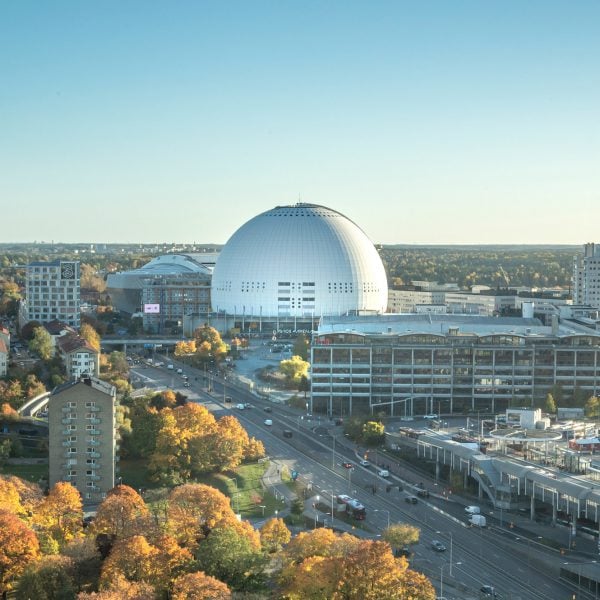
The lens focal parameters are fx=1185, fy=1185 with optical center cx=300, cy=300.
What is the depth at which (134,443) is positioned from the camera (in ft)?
153

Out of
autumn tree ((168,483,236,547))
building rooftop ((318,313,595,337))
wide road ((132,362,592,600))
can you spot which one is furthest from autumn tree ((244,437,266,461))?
building rooftop ((318,313,595,337))

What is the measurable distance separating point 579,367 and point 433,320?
53.6ft

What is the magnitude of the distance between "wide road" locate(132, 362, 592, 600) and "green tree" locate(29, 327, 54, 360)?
14651 millimetres

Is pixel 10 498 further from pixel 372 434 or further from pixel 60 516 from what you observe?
pixel 372 434

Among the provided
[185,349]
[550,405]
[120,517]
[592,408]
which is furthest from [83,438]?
[185,349]

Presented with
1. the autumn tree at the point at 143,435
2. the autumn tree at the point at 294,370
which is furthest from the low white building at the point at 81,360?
the autumn tree at the point at 143,435

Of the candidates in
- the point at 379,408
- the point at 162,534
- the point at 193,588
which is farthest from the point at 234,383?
the point at 193,588

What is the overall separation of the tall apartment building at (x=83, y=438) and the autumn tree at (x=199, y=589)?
14624mm

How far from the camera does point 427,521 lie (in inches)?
1575

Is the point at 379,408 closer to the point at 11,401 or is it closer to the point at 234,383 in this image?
the point at 234,383

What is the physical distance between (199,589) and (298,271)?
8093 cm

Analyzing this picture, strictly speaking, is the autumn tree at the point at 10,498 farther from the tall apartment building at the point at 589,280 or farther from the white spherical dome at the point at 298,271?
the tall apartment building at the point at 589,280

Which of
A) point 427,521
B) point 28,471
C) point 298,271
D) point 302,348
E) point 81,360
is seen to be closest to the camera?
point 427,521

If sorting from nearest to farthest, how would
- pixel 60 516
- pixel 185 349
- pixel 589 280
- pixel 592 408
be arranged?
pixel 60 516, pixel 592 408, pixel 185 349, pixel 589 280
